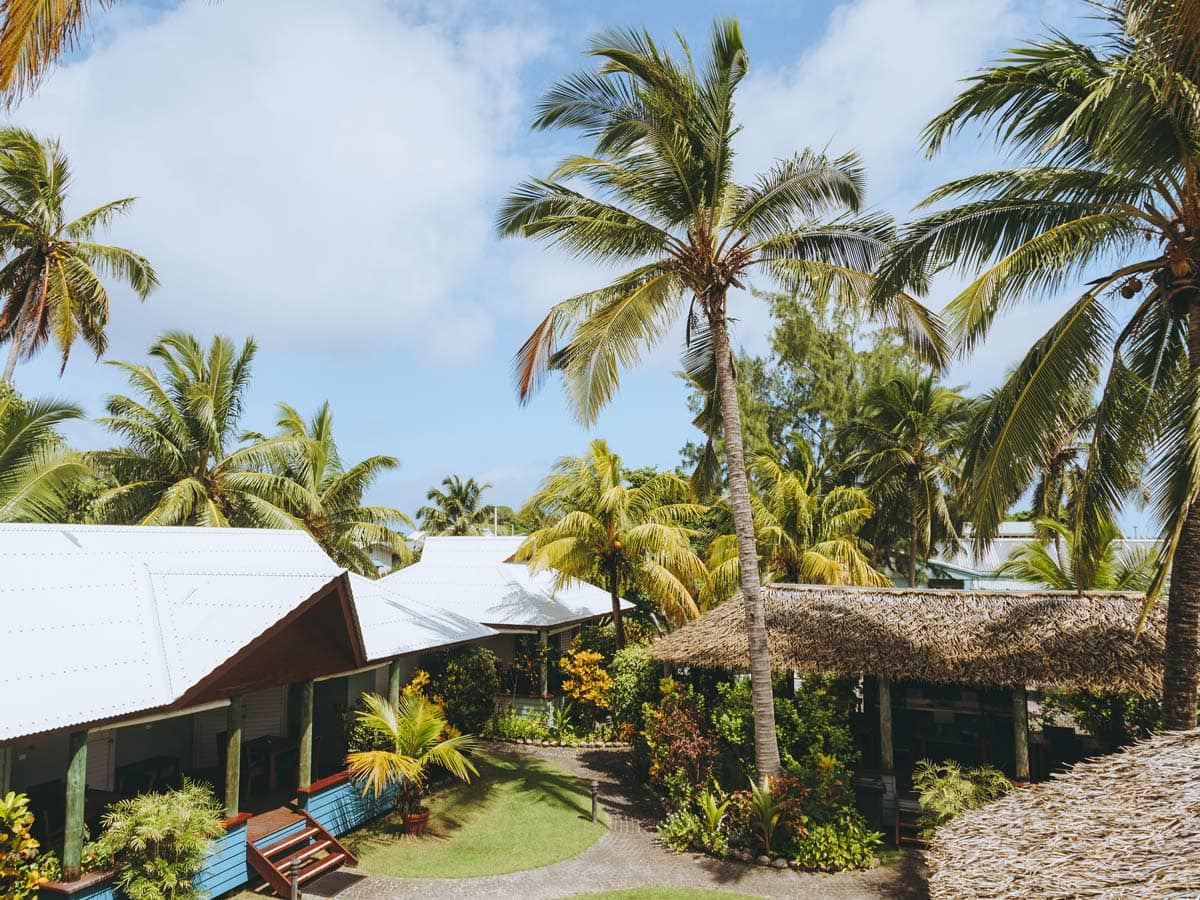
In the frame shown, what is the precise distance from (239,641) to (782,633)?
8.61 metres

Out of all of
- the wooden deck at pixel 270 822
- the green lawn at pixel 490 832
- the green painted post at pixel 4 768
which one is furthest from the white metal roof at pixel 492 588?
the green painted post at pixel 4 768

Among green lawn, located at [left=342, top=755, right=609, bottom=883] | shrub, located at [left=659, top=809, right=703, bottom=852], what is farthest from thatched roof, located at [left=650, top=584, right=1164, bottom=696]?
green lawn, located at [left=342, top=755, right=609, bottom=883]

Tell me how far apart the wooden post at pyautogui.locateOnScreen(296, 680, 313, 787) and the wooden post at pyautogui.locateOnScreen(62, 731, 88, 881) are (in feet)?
11.2

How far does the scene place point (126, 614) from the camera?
986 centimetres

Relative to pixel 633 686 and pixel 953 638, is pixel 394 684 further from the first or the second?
pixel 953 638

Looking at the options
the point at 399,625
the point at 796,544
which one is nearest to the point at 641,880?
the point at 399,625

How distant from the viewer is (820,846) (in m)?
10.9

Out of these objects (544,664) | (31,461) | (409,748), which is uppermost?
(31,461)

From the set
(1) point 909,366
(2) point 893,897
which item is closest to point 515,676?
(2) point 893,897

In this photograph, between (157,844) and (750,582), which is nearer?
(157,844)

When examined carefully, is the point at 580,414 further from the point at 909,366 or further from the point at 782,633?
the point at 909,366

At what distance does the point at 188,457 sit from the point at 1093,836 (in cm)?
1995

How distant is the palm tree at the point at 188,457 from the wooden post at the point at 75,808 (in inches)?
426

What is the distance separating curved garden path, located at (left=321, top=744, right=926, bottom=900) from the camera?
33.0 feet
